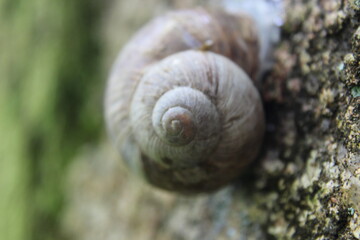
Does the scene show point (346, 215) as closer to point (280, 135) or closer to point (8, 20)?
point (280, 135)

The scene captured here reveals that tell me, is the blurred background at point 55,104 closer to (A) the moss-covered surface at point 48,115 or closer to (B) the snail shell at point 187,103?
(A) the moss-covered surface at point 48,115

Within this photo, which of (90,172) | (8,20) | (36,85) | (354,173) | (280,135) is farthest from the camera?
(8,20)

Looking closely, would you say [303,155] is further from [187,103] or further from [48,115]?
[48,115]

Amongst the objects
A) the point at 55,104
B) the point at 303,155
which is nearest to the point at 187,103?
the point at 303,155

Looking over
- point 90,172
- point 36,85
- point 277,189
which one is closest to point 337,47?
point 277,189

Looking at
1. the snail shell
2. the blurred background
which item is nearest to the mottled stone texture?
the snail shell

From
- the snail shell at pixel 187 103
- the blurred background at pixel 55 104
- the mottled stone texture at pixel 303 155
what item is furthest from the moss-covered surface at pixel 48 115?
the snail shell at pixel 187 103
